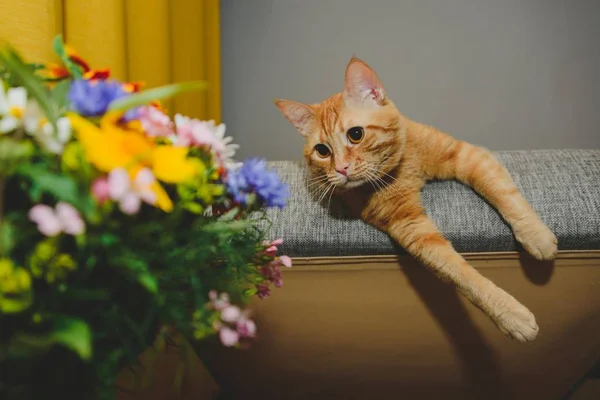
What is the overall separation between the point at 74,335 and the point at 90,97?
0.20 m

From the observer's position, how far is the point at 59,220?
34cm

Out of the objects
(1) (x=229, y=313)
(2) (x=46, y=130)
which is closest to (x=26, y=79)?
(2) (x=46, y=130)

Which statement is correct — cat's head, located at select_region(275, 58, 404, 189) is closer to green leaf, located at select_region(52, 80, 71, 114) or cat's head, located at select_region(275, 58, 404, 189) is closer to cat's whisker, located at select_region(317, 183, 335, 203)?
cat's whisker, located at select_region(317, 183, 335, 203)

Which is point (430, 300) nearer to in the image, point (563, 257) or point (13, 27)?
point (563, 257)

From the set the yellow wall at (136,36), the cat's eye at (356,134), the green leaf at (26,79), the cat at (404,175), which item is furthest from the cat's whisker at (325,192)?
the green leaf at (26,79)

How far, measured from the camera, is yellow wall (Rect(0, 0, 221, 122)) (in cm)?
73

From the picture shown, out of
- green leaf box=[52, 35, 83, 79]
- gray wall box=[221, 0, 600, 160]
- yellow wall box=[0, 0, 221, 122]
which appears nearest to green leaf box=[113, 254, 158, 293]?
green leaf box=[52, 35, 83, 79]

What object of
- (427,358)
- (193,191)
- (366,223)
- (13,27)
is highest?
(13,27)

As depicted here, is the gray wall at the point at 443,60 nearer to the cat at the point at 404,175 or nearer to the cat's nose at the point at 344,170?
the cat at the point at 404,175

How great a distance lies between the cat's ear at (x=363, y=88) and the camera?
1.04 meters

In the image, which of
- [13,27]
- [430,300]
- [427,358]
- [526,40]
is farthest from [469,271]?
[526,40]

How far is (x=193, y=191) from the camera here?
47 centimetres

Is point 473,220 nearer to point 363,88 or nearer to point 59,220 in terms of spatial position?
point 363,88

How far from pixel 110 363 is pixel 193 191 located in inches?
6.7
